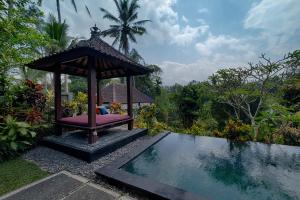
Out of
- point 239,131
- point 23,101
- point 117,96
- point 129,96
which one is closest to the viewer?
point 23,101

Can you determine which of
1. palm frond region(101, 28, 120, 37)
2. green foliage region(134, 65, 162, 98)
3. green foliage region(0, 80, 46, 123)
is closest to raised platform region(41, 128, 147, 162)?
green foliage region(0, 80, 46, 123)

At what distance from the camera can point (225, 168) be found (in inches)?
163

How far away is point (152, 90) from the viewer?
104 feet

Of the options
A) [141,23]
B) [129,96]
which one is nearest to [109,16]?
[141,23]

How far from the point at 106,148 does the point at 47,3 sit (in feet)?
53.7

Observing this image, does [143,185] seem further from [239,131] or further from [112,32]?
[112,32]

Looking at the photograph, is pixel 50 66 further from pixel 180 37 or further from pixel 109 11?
pixel 109 11

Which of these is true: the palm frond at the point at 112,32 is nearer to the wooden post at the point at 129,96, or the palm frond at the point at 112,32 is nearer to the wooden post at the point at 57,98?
the wooden post at the point at 129,96

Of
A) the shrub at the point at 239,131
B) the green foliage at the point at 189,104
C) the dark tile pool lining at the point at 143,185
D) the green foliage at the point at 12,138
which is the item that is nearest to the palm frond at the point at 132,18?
the green foliage at the point at 189,104

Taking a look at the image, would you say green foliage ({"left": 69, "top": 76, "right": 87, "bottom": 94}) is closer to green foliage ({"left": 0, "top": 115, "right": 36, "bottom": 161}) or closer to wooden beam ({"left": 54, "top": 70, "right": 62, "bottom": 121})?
wooden beam ({"left": 54, "top": 70, "right": 62, "bottom": 121})

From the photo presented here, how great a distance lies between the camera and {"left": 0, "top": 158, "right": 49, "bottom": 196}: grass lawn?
3163 millimetres

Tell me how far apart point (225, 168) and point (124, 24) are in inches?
864

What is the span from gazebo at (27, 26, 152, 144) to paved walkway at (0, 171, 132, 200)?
5.36ft

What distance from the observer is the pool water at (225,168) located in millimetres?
3135
